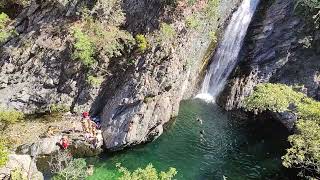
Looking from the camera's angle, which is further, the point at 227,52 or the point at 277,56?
the point at 227,52

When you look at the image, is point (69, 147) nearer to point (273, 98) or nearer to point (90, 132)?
point (90, 132)

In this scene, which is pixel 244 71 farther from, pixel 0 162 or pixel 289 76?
pixel 0 162

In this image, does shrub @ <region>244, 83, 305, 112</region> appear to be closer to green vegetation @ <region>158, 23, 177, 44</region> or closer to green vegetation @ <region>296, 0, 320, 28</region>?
green vegetation @ <region>158, 23, 177, 44</region>

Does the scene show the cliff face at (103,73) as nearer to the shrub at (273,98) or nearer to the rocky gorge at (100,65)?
the rocky gorge at (100,65)

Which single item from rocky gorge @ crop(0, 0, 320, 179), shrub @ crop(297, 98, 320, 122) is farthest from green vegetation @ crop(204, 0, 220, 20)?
shrub @ crop(297, 98, 320, 122)

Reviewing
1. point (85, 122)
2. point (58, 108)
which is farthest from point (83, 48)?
point (85, 122)

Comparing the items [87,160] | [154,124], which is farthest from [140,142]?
[87,160]
